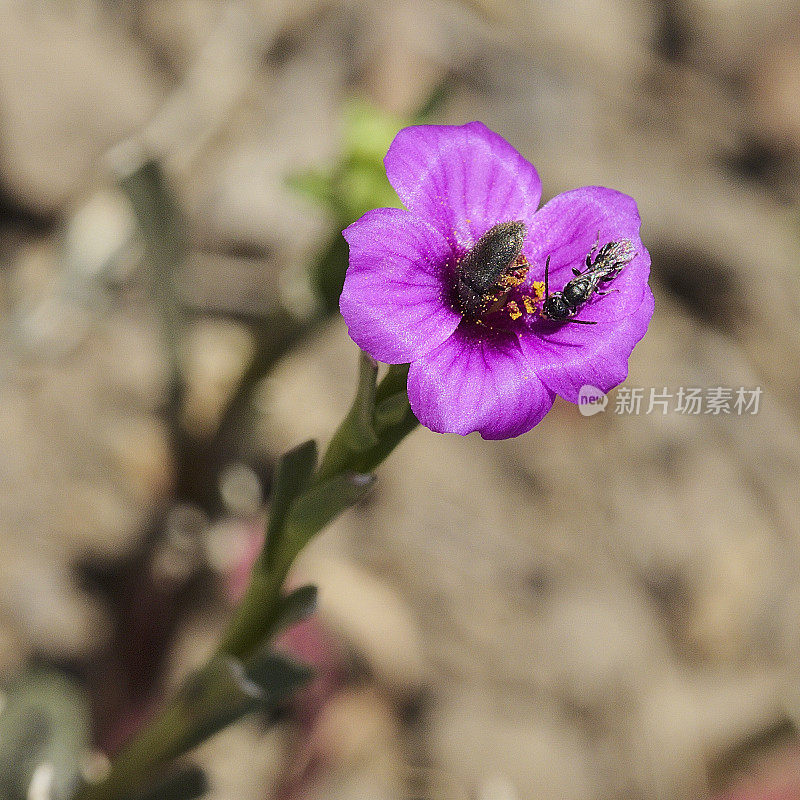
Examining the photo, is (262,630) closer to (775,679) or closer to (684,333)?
(775,679)

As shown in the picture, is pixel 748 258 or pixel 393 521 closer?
pixel 393 521

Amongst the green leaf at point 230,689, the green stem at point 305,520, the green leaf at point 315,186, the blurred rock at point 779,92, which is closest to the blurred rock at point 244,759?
the green stem at point 305,520

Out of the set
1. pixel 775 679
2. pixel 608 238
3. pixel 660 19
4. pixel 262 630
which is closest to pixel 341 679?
pixel 262 630

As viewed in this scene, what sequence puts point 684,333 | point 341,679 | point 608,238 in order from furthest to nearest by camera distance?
point 684,333, point 341,679, point 608,238

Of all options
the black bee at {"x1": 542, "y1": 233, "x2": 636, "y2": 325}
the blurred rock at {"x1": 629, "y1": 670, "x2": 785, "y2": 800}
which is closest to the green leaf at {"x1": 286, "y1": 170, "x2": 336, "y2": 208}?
the black bee at {"x1": 542, "y1": 233, "x2": 636, "y2": 325}

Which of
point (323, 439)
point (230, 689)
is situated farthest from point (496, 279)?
point (323, 439)

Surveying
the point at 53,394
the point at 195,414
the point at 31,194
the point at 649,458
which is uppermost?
the point at 31,194
